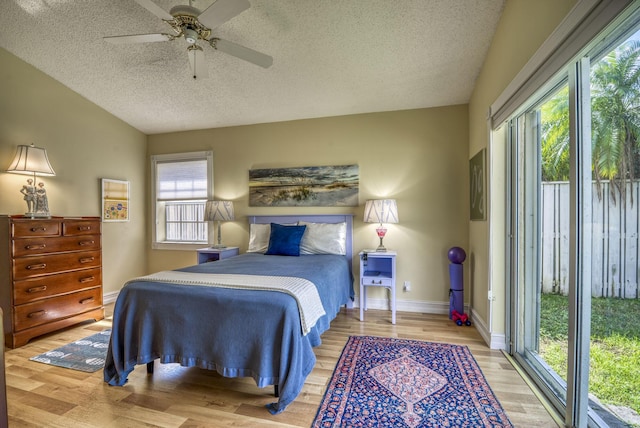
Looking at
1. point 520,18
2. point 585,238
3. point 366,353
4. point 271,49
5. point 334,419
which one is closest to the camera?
point 585,238

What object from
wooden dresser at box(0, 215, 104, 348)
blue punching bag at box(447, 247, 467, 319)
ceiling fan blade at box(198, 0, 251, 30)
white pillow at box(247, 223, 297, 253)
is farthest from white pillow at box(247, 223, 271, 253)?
ceiling fan blade at box(198, 0, 251, 30)

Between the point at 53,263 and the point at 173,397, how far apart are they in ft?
7.37

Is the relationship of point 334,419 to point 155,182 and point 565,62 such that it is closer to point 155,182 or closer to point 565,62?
point 565,62

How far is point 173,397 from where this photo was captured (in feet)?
6.44

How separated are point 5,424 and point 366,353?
2207 millimetres

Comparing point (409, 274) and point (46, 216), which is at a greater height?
point (46, 216)

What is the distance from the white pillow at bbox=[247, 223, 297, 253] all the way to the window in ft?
3.63

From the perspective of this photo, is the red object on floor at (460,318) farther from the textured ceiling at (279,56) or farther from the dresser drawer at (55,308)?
the dresser drawer at (55,308)

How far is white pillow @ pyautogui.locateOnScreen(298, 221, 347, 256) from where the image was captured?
11.8 feet

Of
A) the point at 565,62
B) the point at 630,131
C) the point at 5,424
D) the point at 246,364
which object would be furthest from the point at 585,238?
the point at 5,424

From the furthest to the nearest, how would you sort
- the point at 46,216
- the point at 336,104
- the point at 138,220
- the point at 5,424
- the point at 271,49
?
the point at 138,220
the point at 336,104
the point at 46,216
the point at 271,49
the point at 5,424

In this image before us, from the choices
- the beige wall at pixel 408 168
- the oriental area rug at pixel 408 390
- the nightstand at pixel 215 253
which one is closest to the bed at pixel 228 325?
the oriental area rug at pixel 408 390

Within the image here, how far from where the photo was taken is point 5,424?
1095mm

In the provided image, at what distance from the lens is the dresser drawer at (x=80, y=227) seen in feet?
10.4
